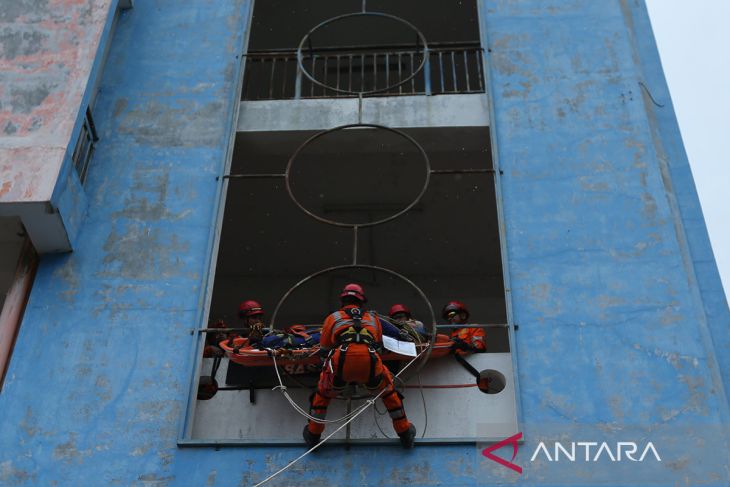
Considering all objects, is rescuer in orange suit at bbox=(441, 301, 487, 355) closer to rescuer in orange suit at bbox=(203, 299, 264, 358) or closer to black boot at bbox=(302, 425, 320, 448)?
black boot at bbox=(302, 425, 320, 448)

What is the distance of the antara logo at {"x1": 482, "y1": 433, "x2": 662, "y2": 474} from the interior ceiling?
363 inches

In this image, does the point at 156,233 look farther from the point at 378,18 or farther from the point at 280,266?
the point at 378,18

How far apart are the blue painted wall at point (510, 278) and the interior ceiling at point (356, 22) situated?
9.11 ft

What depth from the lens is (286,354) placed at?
399 inches

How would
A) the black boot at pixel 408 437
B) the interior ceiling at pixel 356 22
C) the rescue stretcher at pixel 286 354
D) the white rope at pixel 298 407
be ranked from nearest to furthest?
the black boot at pixel 408 437 → the white rope at pixel 298 407 → the rescue stretcher at pixel 286 354 → the interior ceiling at pixel 356 22

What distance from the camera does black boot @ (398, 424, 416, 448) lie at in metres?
9.42

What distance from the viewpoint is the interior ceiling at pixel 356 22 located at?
649 inches

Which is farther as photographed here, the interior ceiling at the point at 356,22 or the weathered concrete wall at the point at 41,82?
the interior ceiling at the point at 356,22

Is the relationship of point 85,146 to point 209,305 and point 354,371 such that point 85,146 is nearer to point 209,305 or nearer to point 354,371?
point 209,305

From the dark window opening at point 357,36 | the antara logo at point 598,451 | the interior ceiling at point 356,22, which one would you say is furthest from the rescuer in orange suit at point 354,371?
the interior ceiling at point 356,22

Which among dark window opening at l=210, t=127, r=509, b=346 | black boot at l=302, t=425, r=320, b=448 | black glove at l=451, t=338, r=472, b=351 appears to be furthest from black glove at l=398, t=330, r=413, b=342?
dark window opening at l=210, t=127, r=509, b=346

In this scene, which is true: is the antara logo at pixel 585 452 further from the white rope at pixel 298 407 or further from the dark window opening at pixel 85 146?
the dark window opening at pixel 85 146

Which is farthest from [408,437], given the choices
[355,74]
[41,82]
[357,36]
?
[357,36]

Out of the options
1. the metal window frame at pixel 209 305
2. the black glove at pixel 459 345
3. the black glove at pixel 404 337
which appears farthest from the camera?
the black glove at pixel 459 345
